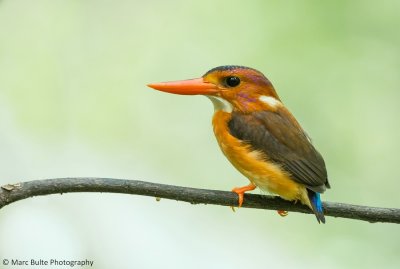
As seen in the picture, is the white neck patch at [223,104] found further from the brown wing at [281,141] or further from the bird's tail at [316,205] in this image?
the bird's tail at [316,205]

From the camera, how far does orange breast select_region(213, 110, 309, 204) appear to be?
3266 mm

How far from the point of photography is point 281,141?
3441mm

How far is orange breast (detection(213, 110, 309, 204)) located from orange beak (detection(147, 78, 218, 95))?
178 millimetres

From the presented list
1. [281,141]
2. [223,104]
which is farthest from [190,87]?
[281,141]

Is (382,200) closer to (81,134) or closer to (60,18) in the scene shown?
(81,134)

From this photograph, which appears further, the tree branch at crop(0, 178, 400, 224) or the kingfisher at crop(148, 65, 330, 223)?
the kingfisher at crop(148, 65, 330, 223)

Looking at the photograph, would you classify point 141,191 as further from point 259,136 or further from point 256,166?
point 259,136

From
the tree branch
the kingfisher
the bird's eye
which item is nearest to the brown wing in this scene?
the kingfisher

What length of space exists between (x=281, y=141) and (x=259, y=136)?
0.35 ft

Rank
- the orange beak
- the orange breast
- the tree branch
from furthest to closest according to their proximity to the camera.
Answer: the orange beak → the orange breast → the tree branch

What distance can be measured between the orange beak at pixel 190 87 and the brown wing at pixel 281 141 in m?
0.17

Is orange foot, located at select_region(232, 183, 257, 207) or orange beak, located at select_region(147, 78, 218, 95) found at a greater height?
orange beak, located at select_region(147, 78, 218, 95)

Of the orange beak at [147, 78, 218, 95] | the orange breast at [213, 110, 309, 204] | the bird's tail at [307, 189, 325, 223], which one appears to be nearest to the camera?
the bird's tail at [307, 189, 325, 223]

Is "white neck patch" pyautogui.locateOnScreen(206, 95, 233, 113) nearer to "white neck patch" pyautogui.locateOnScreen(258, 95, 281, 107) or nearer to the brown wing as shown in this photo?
the brown wing
